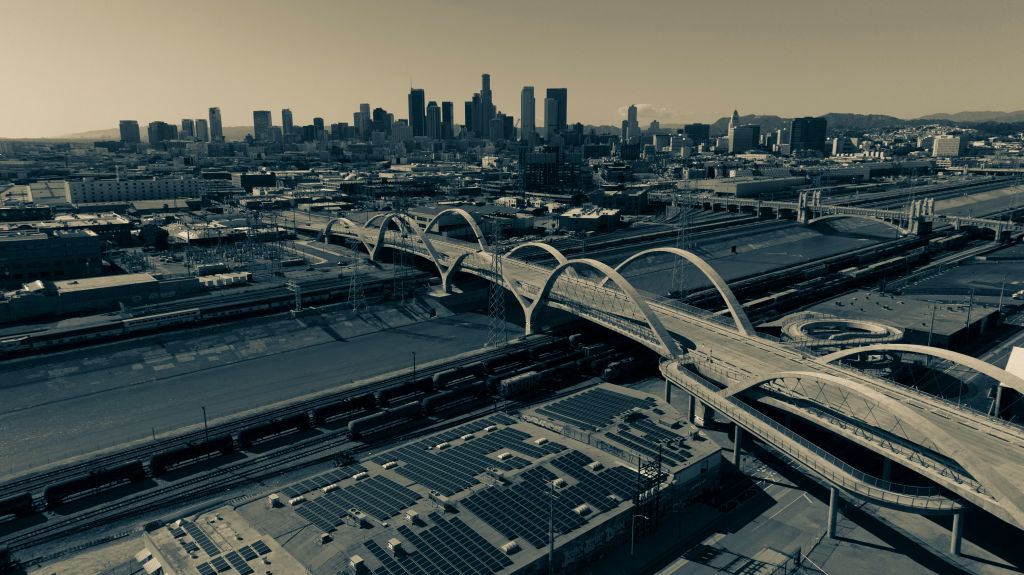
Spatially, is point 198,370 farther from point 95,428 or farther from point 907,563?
point 907,563

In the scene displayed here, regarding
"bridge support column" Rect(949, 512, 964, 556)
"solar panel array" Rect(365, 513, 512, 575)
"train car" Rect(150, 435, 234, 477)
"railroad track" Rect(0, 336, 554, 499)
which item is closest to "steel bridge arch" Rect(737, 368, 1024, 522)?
"bridge support column" Rect(949, 512, 964, 556)

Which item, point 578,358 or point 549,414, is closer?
point 549,414

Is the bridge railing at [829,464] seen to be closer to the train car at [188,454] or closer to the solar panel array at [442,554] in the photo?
the solar panel array at [442,554]

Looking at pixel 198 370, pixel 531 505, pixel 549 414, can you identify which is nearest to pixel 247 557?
pixel 531 505

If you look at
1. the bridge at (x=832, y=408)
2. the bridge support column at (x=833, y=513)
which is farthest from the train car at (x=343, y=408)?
the bridge support column at (x=833, y=513)

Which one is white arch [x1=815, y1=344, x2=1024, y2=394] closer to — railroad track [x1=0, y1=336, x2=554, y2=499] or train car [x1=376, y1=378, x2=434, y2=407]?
train car [x1=376, y1=378, x2=434, y2=407]

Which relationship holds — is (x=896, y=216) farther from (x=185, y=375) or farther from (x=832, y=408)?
(x=185, y=375)
